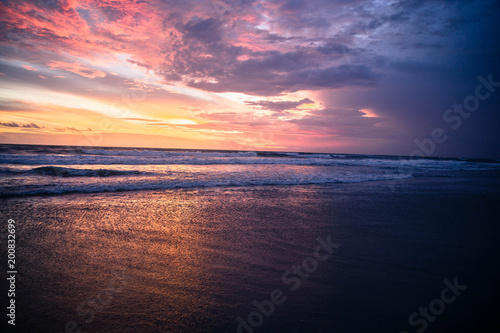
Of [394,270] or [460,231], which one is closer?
[394,270]

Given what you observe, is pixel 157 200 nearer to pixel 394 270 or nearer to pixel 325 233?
pixel 325 233

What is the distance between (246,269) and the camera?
10.7 ft

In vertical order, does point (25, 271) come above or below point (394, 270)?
below

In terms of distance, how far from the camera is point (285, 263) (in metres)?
3.47

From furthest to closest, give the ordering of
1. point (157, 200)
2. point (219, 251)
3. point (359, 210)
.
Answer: point (157, 200) → point (359, 210) → point (219, 251)

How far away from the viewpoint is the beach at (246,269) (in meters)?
2.30

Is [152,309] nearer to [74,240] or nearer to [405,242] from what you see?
[74,240]

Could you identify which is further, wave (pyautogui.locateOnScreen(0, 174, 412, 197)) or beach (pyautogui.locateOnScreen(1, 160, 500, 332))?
wave (pyautogui.locateOnScreen(0, 174, 412, 197))

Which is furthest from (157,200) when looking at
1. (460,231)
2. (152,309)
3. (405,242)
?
(460,231)

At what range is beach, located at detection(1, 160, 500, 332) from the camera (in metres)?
2.30

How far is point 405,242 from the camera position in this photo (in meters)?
4.40

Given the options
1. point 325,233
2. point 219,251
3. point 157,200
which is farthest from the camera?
point 157,200

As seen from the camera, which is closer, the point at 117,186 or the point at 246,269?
the point at 246,269

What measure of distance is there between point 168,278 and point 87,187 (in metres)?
8.28
